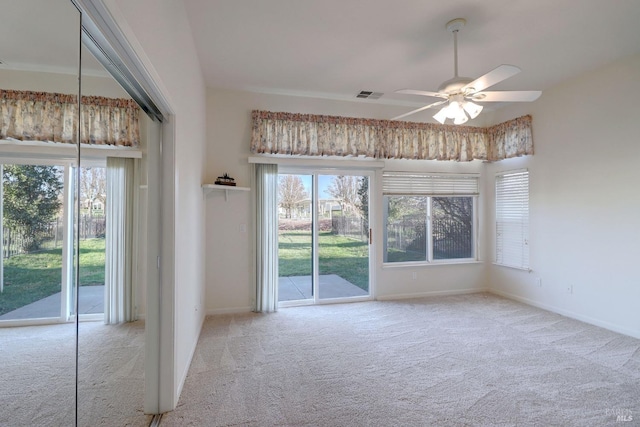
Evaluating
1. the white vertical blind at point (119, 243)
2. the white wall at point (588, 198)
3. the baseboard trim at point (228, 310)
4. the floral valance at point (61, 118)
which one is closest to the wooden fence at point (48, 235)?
the white vertical blind at point (119, 243)

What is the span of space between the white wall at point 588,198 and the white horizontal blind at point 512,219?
0.12 metres

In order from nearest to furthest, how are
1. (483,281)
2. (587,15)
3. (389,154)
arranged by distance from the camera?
(587,15) → (389,154) → (483,281)

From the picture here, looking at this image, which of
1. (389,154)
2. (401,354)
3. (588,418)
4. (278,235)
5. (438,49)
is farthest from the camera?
(389,154)

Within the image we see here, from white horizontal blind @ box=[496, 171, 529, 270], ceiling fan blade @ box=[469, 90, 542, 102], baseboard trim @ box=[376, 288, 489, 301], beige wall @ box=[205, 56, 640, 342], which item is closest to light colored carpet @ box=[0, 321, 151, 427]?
beige wall @ box=[205, 56, 640, 342]

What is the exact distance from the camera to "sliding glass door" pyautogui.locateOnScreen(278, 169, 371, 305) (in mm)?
4566

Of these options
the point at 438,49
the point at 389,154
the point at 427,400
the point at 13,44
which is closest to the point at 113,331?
the point at 13,44

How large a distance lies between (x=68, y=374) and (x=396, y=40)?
3.47m

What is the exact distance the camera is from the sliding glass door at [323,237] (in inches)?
180

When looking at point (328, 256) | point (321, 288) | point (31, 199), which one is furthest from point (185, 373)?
point (328, 256)

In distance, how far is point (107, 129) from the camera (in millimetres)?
1412

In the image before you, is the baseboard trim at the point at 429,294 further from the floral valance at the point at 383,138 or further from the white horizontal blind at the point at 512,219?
the floral valance at the point at 383,138

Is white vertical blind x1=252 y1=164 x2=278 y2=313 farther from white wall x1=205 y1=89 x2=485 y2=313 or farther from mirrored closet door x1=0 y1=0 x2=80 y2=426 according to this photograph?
mirrored closet door x1=0 y1=0 x2=80 y2=426

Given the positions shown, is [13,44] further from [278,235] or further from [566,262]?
[566,262]

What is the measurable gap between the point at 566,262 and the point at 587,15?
292cm
